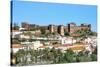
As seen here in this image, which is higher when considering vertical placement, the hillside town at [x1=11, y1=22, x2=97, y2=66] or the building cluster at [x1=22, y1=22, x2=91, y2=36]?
the building cluster at [x1=22, y1=22, x2=91, y2=36]

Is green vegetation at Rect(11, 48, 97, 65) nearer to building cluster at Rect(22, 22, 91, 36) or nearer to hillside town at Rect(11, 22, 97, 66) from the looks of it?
hillside town at Rect(11, 22, 97, 66)

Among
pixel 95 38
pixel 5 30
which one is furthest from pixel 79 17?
pixel 5 30

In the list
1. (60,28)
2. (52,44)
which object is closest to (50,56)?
(52,44)

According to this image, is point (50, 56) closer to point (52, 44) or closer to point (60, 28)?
point (52, 44)

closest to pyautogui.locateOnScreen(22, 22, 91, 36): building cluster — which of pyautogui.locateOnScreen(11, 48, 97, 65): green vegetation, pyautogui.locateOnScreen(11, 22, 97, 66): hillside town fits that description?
pyautogui.locateOnScreen(11, 22, 97, 66): hillside town

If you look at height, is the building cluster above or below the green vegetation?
above

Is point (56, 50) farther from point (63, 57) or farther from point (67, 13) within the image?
point (67, 13)

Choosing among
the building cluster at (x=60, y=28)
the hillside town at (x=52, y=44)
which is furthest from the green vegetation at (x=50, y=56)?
the building cluster at (x=60, y=28)

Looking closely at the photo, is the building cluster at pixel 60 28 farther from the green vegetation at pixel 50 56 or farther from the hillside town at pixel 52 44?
the green vegetation at pixel 50 56
